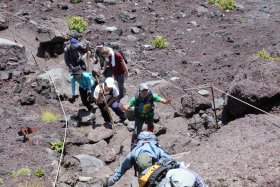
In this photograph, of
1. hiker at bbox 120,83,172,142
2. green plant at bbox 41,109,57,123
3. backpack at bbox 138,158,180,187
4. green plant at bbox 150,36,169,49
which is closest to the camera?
backpack at bbox 138,158,180,187

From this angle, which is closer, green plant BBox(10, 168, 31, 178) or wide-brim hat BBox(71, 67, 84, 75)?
green plant BBox(10, 168, 31, 178)

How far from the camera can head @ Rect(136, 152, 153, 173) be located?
7.36 metres

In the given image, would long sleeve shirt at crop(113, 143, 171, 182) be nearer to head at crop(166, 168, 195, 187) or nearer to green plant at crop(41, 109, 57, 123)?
head at crop(166, 168, 195, 187)

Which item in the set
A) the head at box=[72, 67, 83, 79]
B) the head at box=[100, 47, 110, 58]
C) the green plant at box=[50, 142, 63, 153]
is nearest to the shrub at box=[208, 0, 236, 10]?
the head at box=[100, 47, 110, 58]

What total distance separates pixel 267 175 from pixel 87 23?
14266 millimetres

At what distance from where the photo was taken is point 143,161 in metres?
7.38

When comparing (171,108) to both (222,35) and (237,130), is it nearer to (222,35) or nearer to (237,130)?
(237,130)

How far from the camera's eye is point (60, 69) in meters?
15.6

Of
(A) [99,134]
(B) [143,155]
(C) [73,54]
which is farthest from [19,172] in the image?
(C) [73,54]

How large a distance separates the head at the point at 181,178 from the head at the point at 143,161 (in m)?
1.36

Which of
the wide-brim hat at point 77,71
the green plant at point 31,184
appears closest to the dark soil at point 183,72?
the green plant at point 31,184

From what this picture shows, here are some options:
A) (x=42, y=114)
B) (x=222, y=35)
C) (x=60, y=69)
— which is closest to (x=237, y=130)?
(x=42, y=114)

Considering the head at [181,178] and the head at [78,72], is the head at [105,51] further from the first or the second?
the head at [181,178]

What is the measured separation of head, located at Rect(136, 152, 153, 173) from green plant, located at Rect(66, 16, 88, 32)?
43.4 ft
